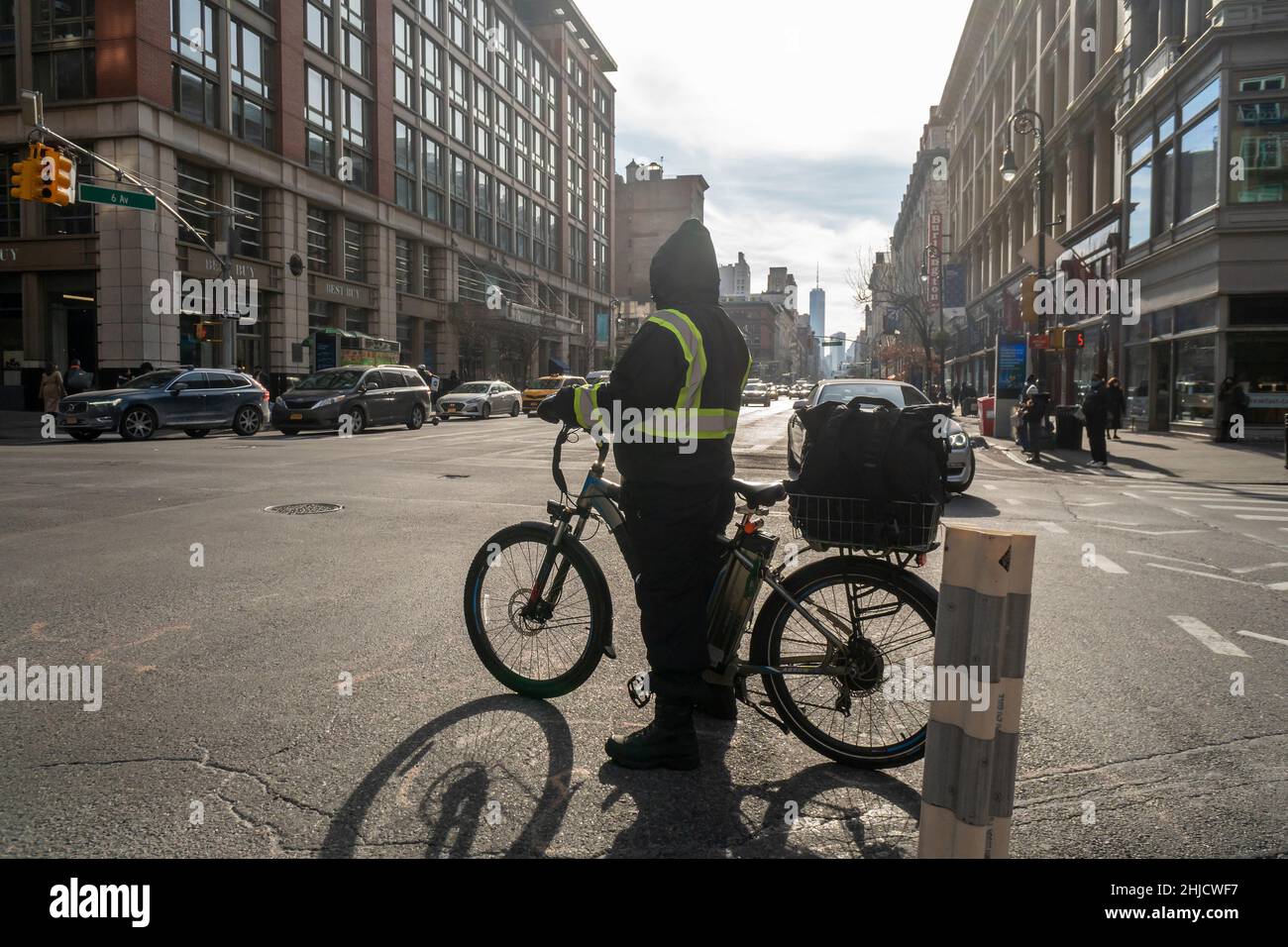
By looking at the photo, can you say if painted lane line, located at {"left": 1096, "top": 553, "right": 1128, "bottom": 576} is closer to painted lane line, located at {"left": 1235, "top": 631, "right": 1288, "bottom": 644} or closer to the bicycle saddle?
painted lane line, located at {"left": 1235, "top": 631, "right": 1288, "bottom": 644}

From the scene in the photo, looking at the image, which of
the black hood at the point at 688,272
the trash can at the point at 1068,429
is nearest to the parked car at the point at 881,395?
the trash can at the point at 1068,429

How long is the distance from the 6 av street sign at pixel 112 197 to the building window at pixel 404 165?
24036 mm

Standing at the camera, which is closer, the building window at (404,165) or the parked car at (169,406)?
the parked car at (169,406)

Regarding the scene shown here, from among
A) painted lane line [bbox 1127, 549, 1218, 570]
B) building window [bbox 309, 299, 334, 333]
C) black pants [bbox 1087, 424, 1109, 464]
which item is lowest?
painted lane line [bbox 1127, 549, 1218, 570]

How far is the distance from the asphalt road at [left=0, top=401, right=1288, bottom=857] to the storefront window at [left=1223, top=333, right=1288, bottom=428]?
52.1 ft

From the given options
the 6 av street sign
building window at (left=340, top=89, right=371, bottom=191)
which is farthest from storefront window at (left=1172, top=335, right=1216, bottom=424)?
building window at (left=340, top=89, right=371, bottom=191)

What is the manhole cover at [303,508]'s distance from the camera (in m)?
9.88

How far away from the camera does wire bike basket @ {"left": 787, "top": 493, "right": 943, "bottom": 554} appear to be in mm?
3293

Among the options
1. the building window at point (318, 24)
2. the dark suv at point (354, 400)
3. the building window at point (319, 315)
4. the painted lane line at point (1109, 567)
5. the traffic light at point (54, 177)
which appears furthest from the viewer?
the building window at point (319, 315)

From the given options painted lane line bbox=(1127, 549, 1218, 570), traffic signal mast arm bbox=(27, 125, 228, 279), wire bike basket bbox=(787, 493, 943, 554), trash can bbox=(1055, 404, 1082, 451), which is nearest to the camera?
wire bike basket bbox=(787, 493, 943, 554)

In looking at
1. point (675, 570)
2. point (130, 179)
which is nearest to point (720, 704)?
point (675, 570)

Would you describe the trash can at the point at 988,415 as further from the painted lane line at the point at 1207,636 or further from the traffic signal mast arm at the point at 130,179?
the traffic signal mast arm at the point at 130,179
